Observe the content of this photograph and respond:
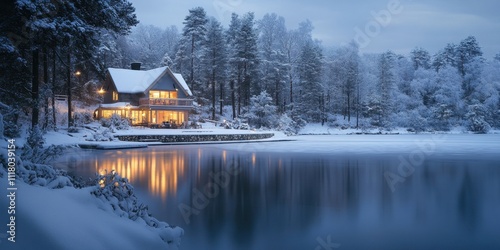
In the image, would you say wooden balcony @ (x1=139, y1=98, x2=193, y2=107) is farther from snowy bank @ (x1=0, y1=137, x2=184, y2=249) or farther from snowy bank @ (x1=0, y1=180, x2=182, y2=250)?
snowy bank @ (x1=0, y1=180, x2=182, y2=250)

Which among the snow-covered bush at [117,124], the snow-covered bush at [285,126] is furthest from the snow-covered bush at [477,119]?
the snow-covered bush at [117,124]

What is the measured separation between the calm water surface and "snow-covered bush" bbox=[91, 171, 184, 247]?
3.82 feet

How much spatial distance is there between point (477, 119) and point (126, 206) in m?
66.8

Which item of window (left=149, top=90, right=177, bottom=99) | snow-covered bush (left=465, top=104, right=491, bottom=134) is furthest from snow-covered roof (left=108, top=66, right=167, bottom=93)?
snow-covered bush (left=465, top=104, right=491, bottom=134)

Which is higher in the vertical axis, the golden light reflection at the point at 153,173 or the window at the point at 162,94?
the window at the point at 162,94

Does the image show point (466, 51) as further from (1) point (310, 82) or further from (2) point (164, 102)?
(2) point (164, 102)

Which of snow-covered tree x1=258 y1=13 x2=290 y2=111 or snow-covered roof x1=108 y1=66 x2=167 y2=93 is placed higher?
snow-covered tree x1=258 y1=13 x2=290 y2=111

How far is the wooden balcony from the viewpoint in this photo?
45562mm

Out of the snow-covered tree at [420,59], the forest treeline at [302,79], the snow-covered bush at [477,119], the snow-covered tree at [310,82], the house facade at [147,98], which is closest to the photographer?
the house facade at [147,98]

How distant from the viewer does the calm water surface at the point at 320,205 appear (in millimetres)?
7547

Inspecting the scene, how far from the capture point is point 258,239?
748 cm

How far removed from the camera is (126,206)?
19.9 ft

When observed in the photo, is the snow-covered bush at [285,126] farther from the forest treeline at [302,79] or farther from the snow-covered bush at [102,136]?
the snow-covered bush at [102,136]

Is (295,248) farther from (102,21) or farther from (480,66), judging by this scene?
(480,66)
